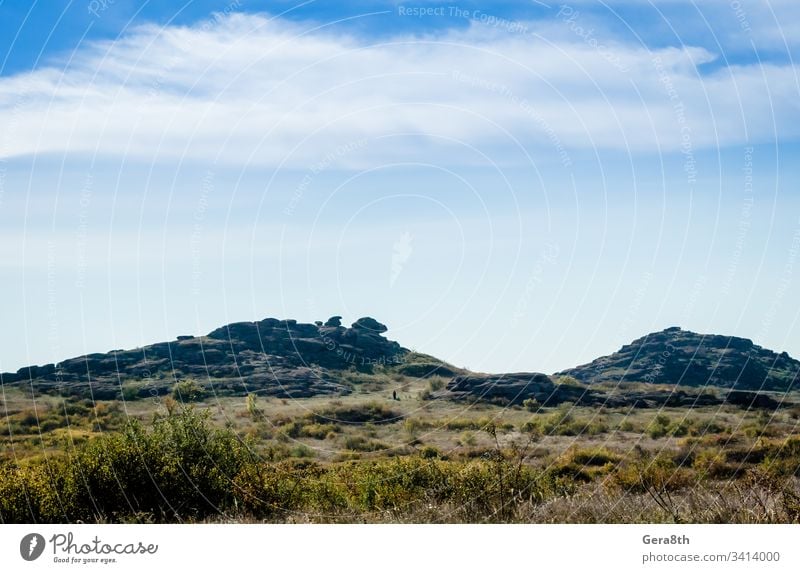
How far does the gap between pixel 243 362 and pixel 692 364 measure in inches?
2389

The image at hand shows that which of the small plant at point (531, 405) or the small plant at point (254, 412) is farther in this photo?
the small plant at point (531, 405)

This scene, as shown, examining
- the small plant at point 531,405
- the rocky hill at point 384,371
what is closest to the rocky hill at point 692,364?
the rocky hill at point 384,371

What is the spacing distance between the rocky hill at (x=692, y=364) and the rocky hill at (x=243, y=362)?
29.2 metres

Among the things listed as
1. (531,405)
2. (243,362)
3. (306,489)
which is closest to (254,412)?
(531,405)

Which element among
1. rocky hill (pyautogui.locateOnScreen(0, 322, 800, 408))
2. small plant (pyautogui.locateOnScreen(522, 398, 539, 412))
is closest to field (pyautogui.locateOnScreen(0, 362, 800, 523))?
small plant (pyautogui.locateOnScreen(522, 398, 539, 412))

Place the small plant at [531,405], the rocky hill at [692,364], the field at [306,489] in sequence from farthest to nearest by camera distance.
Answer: the rocky hill at [692,364]
the small plant at [531,405]
the field at [306,489]

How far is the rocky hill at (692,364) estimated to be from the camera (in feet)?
324

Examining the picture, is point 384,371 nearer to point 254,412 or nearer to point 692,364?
point 254,412

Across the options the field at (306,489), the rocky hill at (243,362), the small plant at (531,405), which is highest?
the rocky hill at (243,362)

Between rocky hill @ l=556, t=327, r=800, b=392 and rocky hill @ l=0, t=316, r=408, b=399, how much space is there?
29188mm

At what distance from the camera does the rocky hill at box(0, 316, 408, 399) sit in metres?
97.7

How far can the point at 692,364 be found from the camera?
10594 centimetres

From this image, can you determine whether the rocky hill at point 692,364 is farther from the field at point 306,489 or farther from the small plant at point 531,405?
the field at point 306,489

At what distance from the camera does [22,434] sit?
63219 mm
